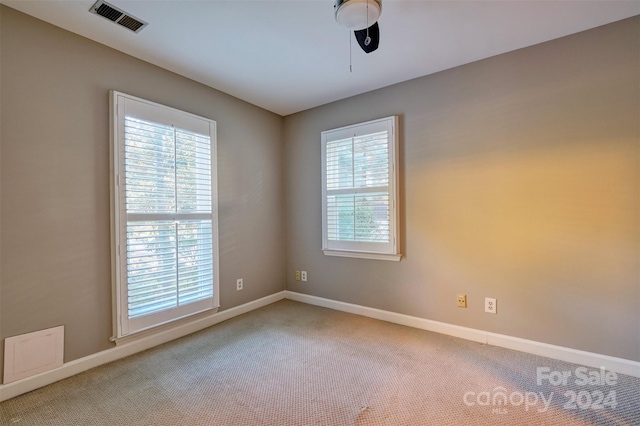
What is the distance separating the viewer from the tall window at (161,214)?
7.49 feet

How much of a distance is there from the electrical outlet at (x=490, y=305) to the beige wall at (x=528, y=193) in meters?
0.03

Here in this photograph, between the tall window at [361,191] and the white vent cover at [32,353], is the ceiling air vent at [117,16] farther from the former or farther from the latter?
the white vent cover at [32,353]

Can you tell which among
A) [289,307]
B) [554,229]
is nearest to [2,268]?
[289,307]

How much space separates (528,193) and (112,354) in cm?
351

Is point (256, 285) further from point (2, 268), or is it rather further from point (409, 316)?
point (2, 268)

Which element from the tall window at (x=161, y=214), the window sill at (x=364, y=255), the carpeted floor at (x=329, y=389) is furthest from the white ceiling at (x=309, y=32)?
the carpeted floor at (x=329, y=389)

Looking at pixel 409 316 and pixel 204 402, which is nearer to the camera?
pixel 204 402

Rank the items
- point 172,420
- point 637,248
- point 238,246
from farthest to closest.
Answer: point 238,246 < point 637,248 < point 172,420

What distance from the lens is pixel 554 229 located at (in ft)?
7.30

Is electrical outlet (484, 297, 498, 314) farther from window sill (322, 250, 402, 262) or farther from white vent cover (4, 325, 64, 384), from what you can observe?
white vent cover (4, 325, 64, 384)

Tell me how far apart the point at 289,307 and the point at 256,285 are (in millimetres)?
478

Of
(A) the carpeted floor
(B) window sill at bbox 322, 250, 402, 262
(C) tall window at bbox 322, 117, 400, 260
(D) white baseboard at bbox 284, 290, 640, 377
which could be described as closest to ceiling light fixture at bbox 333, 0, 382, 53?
(C) tall window at bbox 322, 117, 400, 260

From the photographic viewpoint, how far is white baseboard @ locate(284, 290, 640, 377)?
2.03 meters

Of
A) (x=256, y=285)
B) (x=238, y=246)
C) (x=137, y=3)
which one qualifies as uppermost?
(x=137, y=3)
